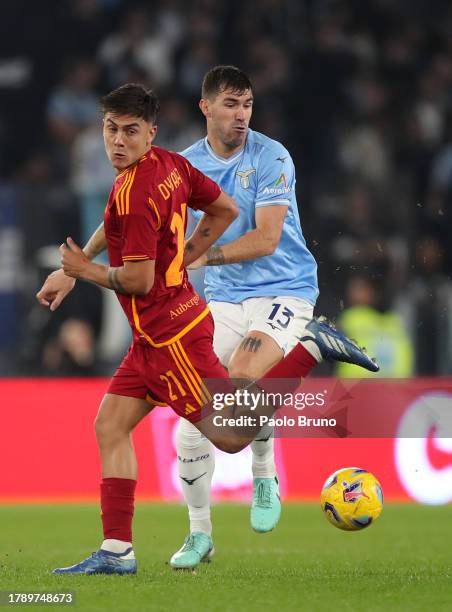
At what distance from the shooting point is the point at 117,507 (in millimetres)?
6168

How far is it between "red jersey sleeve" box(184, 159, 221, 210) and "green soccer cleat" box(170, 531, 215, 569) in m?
1.65

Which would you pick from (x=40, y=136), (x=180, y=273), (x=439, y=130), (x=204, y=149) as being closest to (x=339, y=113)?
(x=439, y=130)

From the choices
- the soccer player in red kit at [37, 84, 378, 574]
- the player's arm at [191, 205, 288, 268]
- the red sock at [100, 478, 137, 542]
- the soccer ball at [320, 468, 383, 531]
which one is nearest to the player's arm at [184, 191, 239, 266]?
the soccer player in red kit at [37, 84, 378, 574]

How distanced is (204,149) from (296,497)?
4.65m

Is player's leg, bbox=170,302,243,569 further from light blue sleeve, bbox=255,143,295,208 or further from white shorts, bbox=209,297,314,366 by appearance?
light blue sleeve, bbox=255,143,295,208

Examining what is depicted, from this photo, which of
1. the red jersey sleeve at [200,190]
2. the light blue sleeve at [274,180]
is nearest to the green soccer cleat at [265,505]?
the light blue sleeve at [274,180]

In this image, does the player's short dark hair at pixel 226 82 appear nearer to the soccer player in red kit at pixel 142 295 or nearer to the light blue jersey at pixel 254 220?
the light blue jersey at pixel 254 220

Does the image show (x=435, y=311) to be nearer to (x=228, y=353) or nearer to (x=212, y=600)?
(x=228, y=353)

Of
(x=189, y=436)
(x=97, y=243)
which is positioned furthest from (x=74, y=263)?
(x=189, y=436)

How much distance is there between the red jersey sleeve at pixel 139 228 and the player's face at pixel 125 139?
19 cm

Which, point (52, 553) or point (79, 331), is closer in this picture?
point (52, 553)

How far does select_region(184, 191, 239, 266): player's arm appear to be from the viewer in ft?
21.2

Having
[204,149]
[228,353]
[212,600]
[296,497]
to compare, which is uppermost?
[204,149]

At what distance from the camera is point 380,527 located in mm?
9352
